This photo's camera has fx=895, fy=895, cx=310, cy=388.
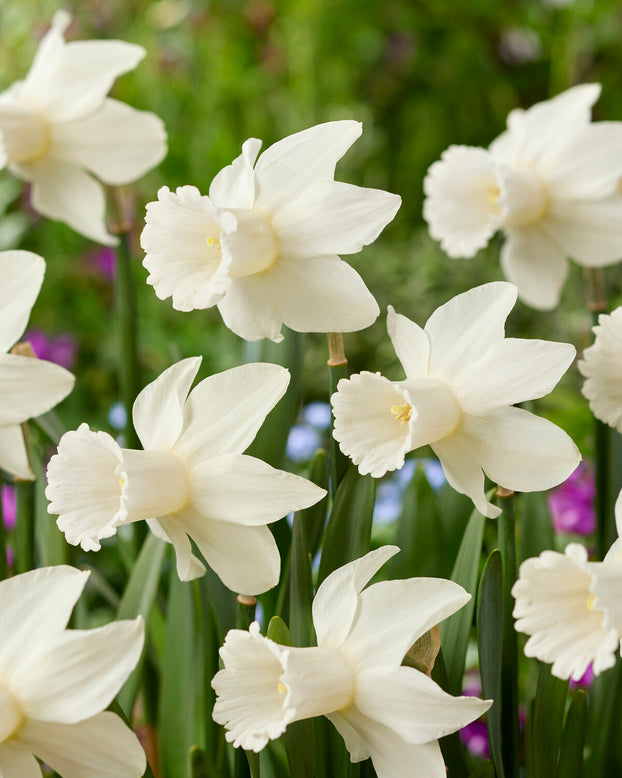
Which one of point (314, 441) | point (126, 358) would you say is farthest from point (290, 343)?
point (314, 441)

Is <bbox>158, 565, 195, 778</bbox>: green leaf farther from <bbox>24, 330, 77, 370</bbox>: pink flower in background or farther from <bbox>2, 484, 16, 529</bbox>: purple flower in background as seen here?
<bbox>24, 330, 77, 370</bbox>: pink flower in background

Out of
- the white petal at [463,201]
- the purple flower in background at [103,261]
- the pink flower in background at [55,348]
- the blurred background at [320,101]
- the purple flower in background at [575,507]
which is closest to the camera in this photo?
the white petal at [463,201]

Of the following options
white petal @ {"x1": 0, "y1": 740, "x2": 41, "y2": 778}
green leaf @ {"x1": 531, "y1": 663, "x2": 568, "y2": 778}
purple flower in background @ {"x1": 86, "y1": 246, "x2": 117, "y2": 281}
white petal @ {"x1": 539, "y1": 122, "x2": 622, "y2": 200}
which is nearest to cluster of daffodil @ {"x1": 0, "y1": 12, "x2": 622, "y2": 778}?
white petal @ {"x1": 0, "y1": 740, "x2": 41, "y2": 778}

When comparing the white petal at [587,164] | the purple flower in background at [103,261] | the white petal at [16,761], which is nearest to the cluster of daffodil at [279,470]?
the white petal at [16,761]

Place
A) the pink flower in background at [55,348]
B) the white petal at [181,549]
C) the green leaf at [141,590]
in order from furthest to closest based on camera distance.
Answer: the pink flower in background at [55,348] → the green leaf at [141,590] → the white petal at [181,549]

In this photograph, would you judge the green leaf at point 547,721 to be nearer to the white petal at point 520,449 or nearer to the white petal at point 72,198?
the white petal at point 520,449

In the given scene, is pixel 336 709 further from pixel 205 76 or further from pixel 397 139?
pixel 397 139

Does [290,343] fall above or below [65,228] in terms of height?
above
